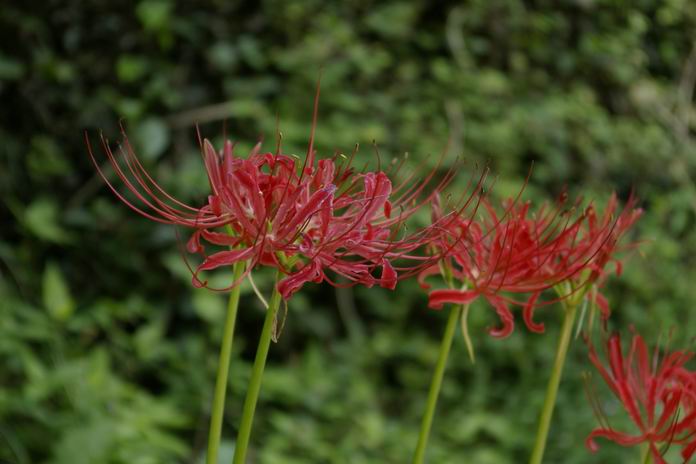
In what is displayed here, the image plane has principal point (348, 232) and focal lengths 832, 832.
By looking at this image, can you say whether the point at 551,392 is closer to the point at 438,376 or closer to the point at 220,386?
the point at 438,376

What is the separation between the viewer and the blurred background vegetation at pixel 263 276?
67.3 inches

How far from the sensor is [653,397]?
0.64 m

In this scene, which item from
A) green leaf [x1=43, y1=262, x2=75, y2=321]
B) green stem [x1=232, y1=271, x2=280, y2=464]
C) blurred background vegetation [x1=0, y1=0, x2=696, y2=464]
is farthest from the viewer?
blurred background vegetation [x1=0, y1=0, x2=696, y2=464]

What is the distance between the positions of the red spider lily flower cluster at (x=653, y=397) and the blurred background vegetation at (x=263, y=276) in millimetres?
896

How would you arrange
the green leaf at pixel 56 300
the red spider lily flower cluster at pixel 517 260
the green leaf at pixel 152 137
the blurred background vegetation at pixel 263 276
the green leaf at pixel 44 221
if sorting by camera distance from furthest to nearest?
the green leaf at pixel 152 137 → the green leaf at pixel 44 221 → the blurred background vegetation at pixel 263 276 → the green leaf at pixel 56 300 → the red spider lily flower cluster at pixel 517 260

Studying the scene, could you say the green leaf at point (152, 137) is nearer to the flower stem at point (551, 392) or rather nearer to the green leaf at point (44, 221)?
the green leaf at point (44, 221)

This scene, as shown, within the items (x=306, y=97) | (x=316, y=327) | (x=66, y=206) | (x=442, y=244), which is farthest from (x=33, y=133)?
(x=442, y=244)

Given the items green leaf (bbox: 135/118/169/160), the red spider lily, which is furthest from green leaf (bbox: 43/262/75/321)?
the red spider lily

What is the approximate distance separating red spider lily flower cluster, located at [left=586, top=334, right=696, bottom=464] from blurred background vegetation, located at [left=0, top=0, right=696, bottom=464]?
2.94 feet

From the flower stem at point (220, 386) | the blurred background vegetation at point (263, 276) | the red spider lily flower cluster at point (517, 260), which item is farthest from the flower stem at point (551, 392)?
the blurred background vegetation at point (263, 276)

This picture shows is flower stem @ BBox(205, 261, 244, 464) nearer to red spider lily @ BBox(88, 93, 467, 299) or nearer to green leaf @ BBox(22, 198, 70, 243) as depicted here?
red spider lily @ BBox(88, 93, 467, 299)

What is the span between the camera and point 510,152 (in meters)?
2.45

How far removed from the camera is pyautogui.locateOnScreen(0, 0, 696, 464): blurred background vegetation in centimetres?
171

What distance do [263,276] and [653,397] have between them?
4.37 ft
